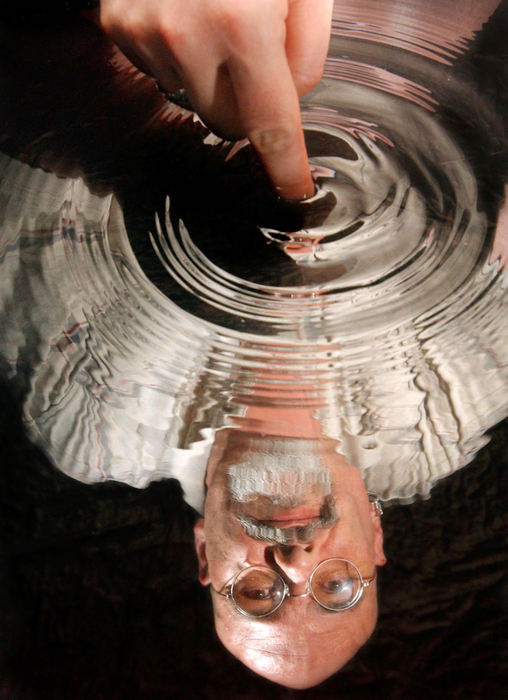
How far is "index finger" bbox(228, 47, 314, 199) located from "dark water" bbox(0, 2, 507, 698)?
37mm

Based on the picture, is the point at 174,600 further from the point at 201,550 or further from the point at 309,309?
the point at 309,309

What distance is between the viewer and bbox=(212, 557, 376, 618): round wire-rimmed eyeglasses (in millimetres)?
223

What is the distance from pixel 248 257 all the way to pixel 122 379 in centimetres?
9

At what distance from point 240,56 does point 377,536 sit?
176 millimetres

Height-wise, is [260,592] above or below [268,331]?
below

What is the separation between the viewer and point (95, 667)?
211mm

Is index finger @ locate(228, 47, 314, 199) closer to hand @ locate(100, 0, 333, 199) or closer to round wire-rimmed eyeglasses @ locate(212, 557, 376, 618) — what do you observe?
hand @ locate(100, 0, 333, 199)

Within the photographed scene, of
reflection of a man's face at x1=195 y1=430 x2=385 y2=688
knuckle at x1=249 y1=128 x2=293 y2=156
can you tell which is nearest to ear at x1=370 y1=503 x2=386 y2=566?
reflection of a man's face at x1=195 y1=430 x2=385 y2=688

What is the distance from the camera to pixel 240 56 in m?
0.25

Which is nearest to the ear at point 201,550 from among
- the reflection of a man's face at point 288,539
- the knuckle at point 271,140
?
the reflection of a man's face at point 288,539

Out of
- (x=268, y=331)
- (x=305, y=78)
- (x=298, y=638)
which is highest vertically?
(x=305, y=78)

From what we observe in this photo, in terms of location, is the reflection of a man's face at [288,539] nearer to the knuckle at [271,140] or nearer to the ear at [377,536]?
the ear at [377,536]

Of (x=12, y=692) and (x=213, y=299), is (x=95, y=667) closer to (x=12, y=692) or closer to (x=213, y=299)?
(x=12, y=692)

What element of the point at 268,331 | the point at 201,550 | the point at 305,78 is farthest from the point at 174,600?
the point at 305,78
